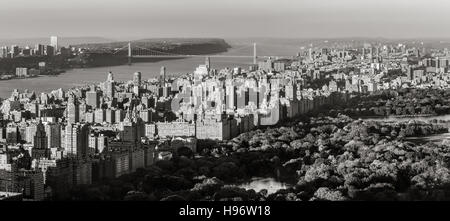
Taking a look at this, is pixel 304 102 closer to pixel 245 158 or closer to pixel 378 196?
pixel 245 158

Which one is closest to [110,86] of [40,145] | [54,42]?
[40,145]

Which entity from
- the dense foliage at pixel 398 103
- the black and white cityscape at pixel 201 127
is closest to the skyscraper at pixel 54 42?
the black and white cityscape at pixel 201 127

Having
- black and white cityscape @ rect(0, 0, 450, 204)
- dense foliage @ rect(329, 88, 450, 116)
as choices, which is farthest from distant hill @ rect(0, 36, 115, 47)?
dense foliage @ rect(329, 88, 450, 116)

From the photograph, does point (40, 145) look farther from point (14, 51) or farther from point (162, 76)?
point (162, 76)

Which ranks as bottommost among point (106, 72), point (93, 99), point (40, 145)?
point (40, 145)

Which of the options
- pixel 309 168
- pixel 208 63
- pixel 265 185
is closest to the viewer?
pixel 265 185

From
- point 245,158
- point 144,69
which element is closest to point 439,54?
point 144,69

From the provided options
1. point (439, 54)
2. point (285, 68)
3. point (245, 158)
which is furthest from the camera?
point (285, 68)

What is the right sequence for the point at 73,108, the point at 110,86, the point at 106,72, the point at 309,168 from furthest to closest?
the point at 110,86
the point at 73,108
the point at 106,72
the point at 309,168
